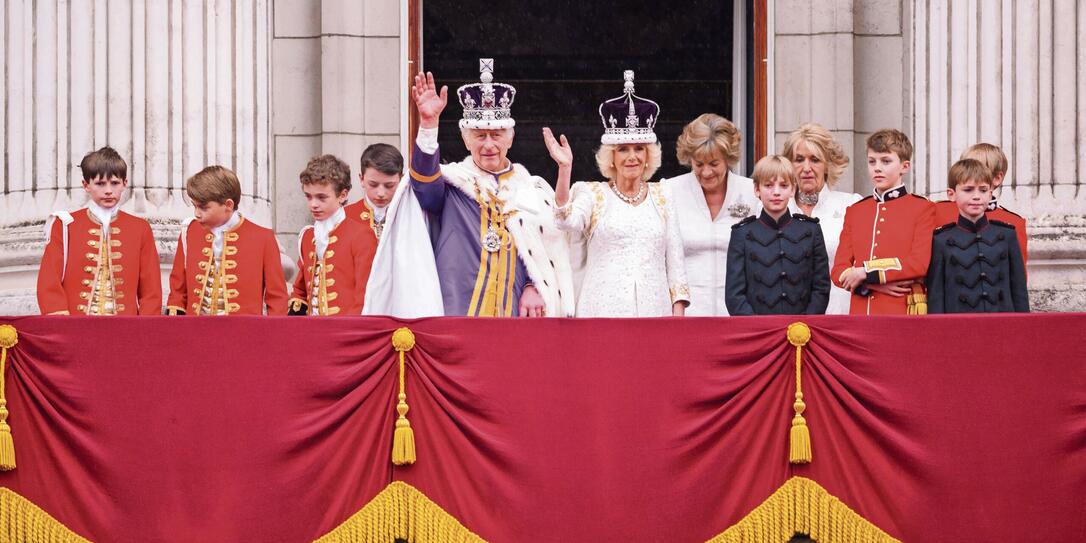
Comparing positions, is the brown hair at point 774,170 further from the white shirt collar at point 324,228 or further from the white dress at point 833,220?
the white shirt collar at point 324,228

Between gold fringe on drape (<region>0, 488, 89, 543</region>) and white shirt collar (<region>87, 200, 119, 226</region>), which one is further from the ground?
white shirt collar (<region>87, 200, 119, 226</region>)

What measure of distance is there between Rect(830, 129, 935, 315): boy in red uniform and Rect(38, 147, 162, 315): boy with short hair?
3605mm

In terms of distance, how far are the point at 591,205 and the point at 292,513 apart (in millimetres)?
2203

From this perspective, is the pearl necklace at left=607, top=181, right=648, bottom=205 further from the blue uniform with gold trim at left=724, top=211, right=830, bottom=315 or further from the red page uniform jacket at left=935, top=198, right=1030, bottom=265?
the red page uniform jacket at left=935, top=198, right=1030, bottom=265

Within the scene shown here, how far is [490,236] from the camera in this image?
8023 millimetres

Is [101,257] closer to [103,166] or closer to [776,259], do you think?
[103,166]

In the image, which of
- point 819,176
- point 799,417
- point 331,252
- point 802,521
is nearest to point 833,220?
point 819,176

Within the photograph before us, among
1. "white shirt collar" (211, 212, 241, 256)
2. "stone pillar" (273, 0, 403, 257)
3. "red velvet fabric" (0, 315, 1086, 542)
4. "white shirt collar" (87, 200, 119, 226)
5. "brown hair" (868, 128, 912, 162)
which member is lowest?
"red velvet fabric" (0, 315, 1086, 542)

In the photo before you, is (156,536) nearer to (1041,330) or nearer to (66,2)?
(1041,330)

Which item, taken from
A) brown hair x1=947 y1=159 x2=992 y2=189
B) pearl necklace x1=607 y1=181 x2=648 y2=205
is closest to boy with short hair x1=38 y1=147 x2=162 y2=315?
pearl necklace x1=607 y1=181 x2=648 y2=205

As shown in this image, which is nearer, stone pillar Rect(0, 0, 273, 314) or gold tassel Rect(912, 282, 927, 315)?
gold tassel Rect(912, 282, 927, 315)

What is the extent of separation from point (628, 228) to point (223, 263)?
213 centimetres

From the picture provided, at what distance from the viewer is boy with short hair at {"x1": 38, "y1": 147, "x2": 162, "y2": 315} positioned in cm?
842

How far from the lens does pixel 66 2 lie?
1001 centimetres
